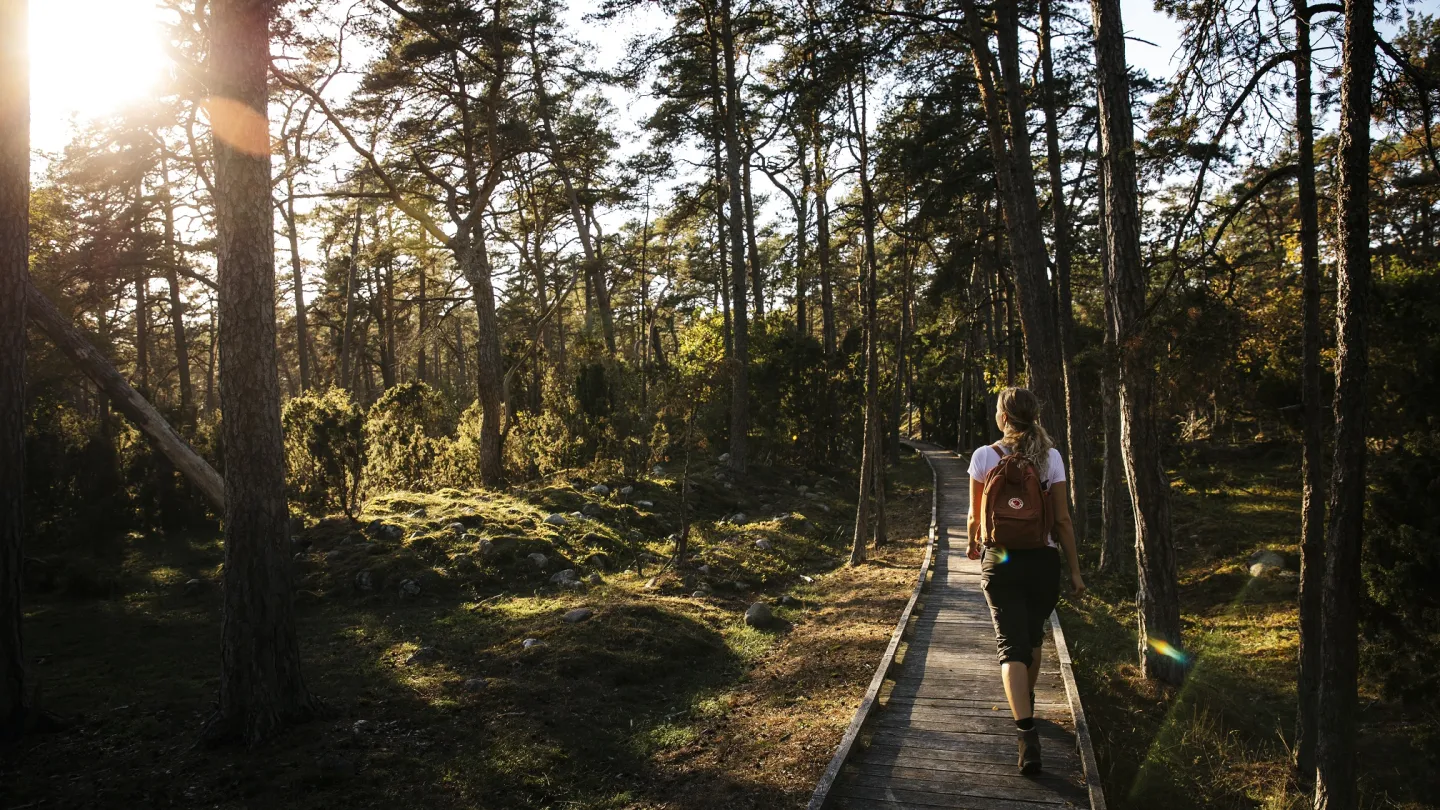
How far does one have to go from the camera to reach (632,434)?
1773 centimetres

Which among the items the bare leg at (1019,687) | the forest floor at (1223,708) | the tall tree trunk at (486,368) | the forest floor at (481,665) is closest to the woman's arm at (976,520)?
the bare leg at (1019,687)

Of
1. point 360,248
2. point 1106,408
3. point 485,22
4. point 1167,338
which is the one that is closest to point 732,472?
point 1106,408

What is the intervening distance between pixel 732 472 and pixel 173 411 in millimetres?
12125

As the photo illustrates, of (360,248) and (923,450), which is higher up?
(360,248)

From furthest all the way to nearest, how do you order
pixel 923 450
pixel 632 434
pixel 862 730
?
pixel 923 450 → pixel 632 434 → pixel 862 730

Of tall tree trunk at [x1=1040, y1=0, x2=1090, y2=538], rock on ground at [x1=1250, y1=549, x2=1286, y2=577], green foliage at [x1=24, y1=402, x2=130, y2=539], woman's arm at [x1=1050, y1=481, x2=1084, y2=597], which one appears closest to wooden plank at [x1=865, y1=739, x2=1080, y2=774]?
woman's arm at [x1=1050, y1=481, x2=1084, y2=597]

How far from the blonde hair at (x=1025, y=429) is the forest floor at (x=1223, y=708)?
2.42m

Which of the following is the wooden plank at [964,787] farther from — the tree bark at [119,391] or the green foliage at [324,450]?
the green foliage at [324,450]

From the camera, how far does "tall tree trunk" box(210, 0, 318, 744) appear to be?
563cm

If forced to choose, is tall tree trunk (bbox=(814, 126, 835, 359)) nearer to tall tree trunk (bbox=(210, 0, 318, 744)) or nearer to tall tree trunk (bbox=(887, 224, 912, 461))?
tall tree trunk (bbox=(887, 224, 912, 461))

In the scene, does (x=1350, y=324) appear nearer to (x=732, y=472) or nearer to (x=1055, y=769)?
(x=1055, y=769)

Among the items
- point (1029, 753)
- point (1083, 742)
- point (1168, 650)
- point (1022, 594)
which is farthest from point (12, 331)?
point (1168, 650)

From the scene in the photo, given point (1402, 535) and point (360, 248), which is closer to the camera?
point (1402, 535)

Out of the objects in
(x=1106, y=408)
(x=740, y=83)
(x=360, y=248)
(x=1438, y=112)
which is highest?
(x=740, y=83)
